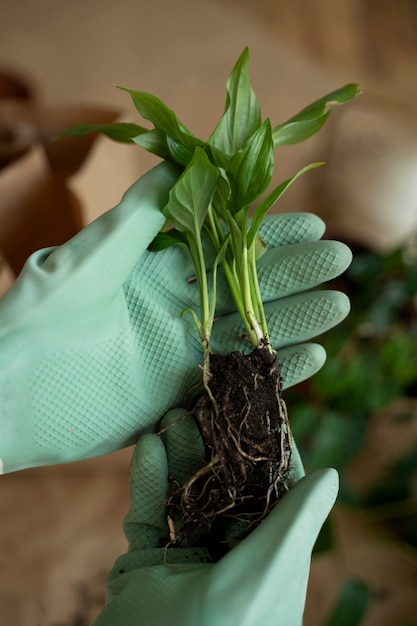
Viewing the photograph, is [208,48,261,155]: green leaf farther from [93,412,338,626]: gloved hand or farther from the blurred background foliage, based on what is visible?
the blurred background foliage

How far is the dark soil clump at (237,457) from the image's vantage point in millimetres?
692

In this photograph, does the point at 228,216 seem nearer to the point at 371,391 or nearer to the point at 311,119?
the point at 311,119

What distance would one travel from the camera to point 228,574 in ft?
1.90

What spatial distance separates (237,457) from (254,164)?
35 cm

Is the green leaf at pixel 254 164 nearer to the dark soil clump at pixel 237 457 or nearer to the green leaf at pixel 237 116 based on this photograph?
the green leaf at pixel 237 116

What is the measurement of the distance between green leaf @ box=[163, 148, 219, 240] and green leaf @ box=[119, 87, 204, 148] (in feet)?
0.23

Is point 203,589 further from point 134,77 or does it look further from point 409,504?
point 134,77

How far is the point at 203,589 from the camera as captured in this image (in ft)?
1.88

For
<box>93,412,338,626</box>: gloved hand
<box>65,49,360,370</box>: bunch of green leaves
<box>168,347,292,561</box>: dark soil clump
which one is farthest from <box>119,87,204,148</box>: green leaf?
<box>93,412,338,626</box>: gloved hand

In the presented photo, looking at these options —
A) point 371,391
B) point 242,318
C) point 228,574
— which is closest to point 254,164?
point 242,318

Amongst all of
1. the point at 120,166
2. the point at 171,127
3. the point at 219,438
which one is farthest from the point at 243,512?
the point at 120,166

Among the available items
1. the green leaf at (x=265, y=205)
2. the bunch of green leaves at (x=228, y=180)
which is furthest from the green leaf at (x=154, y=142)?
the green leaf at (x=265, y=205)

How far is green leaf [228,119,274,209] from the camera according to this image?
679 millimetres

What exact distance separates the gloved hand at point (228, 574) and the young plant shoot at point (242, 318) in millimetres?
49
